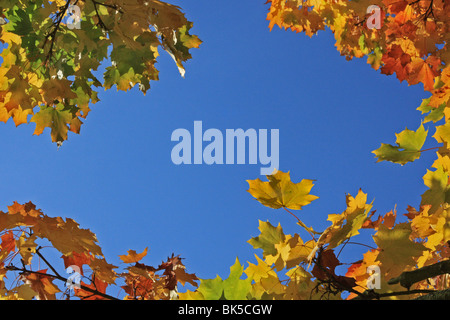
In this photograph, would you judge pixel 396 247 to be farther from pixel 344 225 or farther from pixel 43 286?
pixel 43 286

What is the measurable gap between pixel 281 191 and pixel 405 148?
1.24 meters

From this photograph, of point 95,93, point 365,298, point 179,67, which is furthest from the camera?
point 95,93

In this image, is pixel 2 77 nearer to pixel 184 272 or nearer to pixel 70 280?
pixel 70 280

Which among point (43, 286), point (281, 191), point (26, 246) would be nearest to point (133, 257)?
point (43, 286)

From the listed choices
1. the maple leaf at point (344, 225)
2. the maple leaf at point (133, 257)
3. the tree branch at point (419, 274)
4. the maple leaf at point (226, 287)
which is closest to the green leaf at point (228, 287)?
the maple leaf at point (226, 287)

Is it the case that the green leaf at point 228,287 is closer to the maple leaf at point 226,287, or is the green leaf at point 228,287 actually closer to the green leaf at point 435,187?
the maple leaf at point 226,287

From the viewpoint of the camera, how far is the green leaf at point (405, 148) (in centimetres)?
264

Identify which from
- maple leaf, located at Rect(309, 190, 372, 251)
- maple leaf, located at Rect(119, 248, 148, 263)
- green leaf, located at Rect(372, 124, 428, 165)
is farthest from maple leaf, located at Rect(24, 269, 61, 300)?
green leaf, located at Rect(372, 124, 428, 165)

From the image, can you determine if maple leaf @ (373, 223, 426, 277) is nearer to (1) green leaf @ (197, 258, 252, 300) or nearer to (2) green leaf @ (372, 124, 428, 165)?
(1) green leaf @ (197, 258, 252, 300)

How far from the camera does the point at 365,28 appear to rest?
494 cm

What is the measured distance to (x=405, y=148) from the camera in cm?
270

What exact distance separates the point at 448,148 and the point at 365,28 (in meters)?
2.95

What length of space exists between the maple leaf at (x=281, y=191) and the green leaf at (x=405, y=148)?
1.09m
